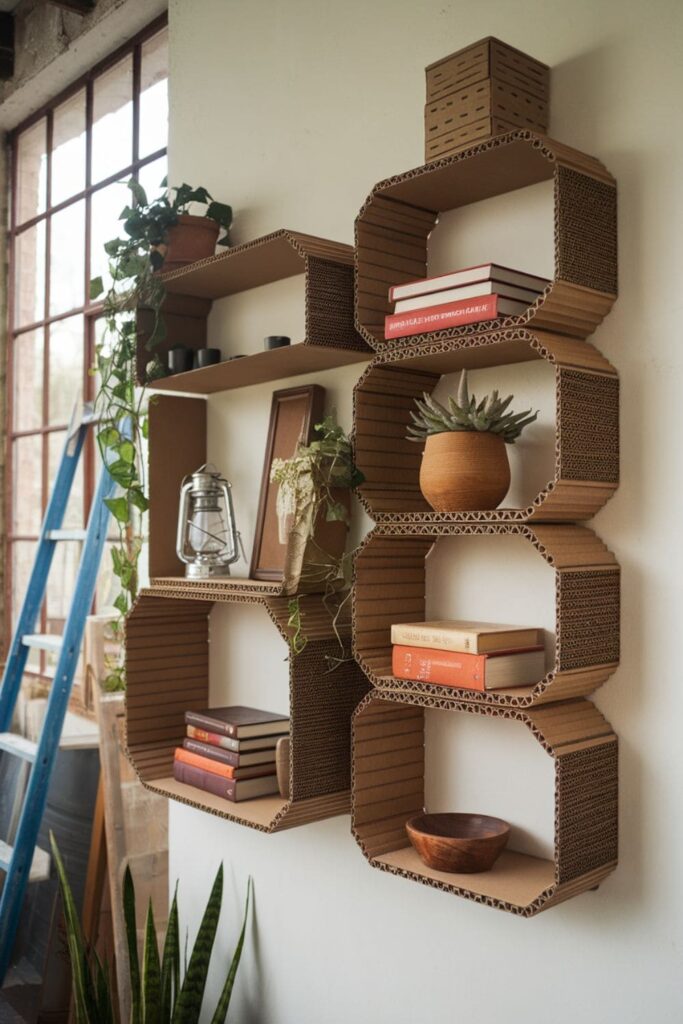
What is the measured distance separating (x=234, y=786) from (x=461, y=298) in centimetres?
118

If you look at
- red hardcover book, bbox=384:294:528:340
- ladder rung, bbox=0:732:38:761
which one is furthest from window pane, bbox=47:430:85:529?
red hardcover book, bbox=384:294:528:340

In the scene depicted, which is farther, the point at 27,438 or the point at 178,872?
the point at 27,438

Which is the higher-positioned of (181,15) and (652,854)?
(181,15)

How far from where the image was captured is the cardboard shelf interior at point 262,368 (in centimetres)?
212

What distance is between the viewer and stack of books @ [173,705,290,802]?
223 centimetres

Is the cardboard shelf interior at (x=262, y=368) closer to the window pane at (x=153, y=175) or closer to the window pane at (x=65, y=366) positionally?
the window pane at (x=153, y=175)

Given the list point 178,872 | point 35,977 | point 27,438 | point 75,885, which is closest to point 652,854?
point 178,872

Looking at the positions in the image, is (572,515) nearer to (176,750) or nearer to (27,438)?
(176,750)

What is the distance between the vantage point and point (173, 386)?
2.54 meters

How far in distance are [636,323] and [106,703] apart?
1.87 metres

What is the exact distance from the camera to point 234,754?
223 cm

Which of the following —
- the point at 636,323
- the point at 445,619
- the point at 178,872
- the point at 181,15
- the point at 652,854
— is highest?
the point at 181,15

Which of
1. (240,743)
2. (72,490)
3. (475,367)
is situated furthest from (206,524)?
(72,490)

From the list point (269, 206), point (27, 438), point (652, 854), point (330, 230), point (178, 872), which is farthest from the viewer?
point (27, 438)
